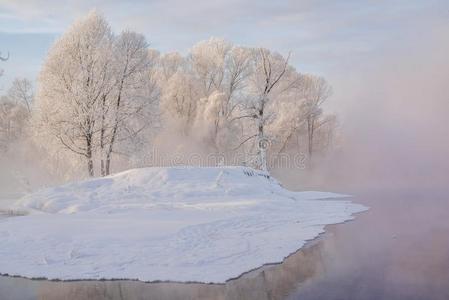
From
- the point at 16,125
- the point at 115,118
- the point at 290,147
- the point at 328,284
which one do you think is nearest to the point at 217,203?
the point at 328,284

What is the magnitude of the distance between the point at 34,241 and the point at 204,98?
128ft

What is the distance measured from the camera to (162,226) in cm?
1489

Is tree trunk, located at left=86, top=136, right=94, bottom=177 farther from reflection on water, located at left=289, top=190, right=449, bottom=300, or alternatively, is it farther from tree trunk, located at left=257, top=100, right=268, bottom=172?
reflection on water, located at left=289, top=190, right=449, bottom=300

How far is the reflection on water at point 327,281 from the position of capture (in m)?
8.71

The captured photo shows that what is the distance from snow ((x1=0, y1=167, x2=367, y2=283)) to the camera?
35.8ft

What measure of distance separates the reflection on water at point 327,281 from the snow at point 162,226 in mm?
480

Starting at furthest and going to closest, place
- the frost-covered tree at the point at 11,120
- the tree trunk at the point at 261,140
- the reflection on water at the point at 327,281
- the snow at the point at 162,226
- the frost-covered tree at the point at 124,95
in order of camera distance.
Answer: the frost-covered tree at the point at 11,120 → the tree trunk at the point at 261,140 → the frost-covered tree at the point at 124,95 → the snow at the point at 162,226 → the reflection on water at the point at 327,281

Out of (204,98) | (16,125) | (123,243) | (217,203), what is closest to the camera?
(123,243)

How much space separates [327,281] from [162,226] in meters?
6.77

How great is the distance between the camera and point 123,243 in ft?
41.8

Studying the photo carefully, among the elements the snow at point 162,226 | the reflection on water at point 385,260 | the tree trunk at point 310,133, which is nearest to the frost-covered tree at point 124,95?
the snow at point 162,226

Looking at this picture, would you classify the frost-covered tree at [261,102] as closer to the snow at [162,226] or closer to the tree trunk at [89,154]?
the snow at [162,226]

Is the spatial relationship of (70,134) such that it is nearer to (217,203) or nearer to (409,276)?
(217,203)

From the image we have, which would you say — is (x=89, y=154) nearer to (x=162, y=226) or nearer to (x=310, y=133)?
(x=162, y=226)
